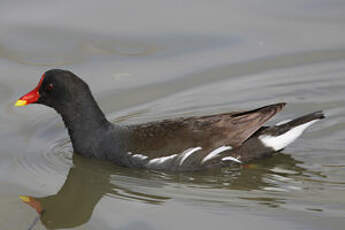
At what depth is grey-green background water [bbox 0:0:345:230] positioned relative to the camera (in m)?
6.07

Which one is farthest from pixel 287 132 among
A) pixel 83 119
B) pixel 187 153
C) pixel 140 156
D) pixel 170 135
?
pixel 83 119

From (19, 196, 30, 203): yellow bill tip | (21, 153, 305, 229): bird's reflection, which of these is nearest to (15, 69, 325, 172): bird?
(21, 153, 305, 229): bird's reflection

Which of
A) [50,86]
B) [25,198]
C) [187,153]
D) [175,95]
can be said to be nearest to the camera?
[25,198]

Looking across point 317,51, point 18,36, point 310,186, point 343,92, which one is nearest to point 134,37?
point 18,36

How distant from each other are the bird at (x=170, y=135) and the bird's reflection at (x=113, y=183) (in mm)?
100

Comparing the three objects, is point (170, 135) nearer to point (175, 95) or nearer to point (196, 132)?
point (196, 132)

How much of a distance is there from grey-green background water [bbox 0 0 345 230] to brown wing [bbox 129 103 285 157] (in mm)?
259

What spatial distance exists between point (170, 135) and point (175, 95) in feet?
5.42

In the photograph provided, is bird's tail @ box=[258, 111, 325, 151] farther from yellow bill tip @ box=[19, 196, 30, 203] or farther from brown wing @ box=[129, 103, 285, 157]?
yellow bill tip @ box=[19, 196, 30, 203]

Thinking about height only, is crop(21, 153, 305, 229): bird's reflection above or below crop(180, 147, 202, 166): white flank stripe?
below

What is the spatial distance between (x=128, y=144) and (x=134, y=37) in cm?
311

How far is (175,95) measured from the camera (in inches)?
334

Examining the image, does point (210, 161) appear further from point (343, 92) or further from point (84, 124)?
point (343, 92)

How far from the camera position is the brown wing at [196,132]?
687 cm
